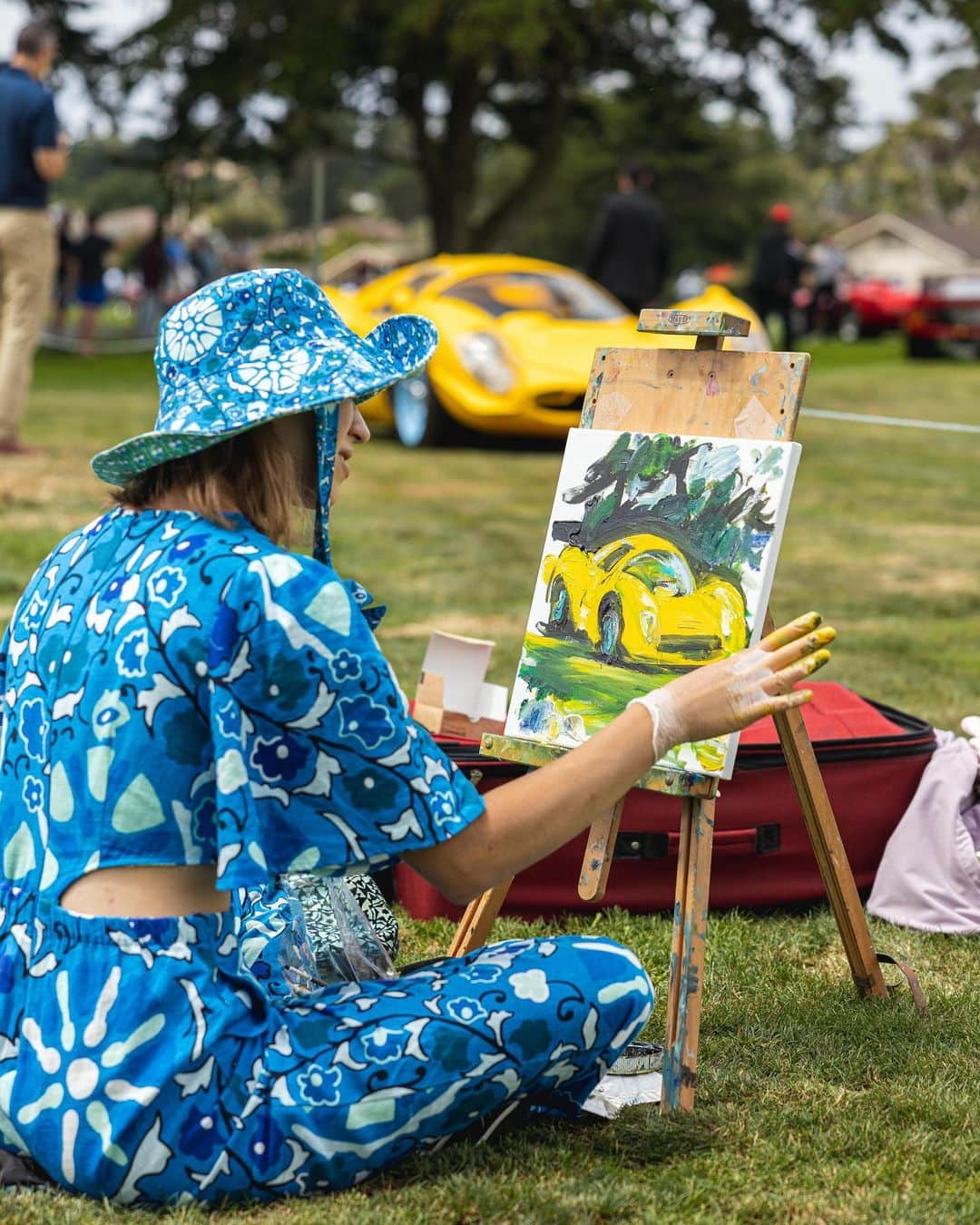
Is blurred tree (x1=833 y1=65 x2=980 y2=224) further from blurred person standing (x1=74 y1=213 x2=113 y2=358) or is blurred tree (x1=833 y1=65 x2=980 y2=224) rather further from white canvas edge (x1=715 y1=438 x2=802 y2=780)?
white canvas edge (x1=715 y1=438 x2=802 y2=780)

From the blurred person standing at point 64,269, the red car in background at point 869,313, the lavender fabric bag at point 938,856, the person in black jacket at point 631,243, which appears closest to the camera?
the lavender fabric bag at point 938,856

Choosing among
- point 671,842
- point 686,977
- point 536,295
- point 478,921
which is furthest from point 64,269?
point 686,977

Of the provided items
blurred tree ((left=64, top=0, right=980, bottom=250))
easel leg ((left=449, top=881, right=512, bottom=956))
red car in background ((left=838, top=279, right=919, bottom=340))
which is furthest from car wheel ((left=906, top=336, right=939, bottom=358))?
easel leg ((left=449, top=881, right=512, bottom=956))

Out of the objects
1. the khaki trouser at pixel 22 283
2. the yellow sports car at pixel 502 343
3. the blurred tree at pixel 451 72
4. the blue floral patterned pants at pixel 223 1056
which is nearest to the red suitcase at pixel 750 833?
the blue floral patterned pants at pixel 223 1056

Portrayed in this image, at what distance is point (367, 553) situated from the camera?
766 cm

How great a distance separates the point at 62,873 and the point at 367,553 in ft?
18.2

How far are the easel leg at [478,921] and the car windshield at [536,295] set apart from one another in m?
8.28

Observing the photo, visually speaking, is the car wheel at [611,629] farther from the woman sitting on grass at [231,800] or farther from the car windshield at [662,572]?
the woman sitting on grass at [231,800]

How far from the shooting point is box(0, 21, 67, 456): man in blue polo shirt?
8414 millimetres

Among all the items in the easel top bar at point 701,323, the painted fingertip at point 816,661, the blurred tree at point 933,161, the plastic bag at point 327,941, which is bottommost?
the plastic bag at point 327,941

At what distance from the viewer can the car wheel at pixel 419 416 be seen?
1122 cm

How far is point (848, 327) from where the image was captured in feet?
105

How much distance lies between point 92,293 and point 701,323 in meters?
19.4

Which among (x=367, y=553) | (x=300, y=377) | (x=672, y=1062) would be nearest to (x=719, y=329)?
(x=300, y=377)
